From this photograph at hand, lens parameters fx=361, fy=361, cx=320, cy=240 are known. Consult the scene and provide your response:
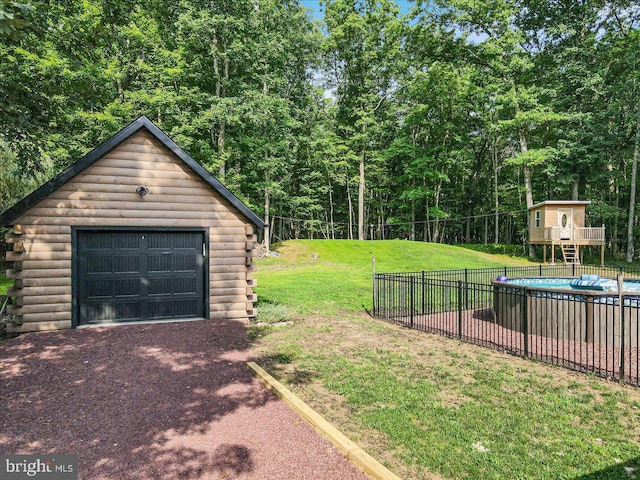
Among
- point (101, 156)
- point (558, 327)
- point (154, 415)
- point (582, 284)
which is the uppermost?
point (101, 156)

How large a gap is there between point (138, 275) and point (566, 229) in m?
26.7

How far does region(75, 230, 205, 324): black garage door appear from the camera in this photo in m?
9.12

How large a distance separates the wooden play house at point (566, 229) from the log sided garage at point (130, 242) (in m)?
22.9

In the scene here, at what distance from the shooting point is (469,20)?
101 feet

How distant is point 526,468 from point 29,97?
10.8 m

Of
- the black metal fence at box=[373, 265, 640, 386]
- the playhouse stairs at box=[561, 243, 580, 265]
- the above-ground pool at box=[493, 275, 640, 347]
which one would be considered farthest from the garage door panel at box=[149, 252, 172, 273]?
the playhouse stairs at box=[561, 243, 580, 265]

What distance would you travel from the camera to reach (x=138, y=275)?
375 inches

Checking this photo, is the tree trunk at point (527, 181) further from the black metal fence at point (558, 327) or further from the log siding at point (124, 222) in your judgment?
the log siding at point (124, 222)

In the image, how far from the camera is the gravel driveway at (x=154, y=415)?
11.9ft

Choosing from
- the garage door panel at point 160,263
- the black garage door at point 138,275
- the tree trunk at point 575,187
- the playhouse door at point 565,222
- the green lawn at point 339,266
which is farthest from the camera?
the tree trunk at point 575,187

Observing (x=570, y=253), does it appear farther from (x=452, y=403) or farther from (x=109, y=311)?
(x=109, y=311)

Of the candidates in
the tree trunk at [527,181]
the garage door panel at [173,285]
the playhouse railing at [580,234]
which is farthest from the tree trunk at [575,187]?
the garage door panel at [173,285]

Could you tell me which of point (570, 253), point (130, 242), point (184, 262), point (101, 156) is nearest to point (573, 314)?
point (184, 262)

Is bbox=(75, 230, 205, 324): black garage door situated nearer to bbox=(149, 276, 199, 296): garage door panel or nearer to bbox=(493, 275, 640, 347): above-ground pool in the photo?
bbox=(149, 276, 199, 296): garage door panel
